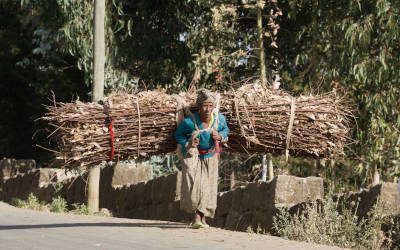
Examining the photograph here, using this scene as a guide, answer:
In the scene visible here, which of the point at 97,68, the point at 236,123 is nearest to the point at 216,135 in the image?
the point at 236,123

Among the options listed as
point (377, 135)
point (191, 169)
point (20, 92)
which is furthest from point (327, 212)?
point (20, 92)

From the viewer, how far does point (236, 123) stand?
12.0m

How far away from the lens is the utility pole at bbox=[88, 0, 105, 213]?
1819cm

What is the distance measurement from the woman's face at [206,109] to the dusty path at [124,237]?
1269 mm

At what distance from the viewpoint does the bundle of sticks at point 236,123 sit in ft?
38.5

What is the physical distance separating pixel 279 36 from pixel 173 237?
11578 mm

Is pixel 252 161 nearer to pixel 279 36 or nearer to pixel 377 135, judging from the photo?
pixel 279 36

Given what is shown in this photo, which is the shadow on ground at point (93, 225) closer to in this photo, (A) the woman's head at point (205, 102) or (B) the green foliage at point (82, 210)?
(A) the woman's head at point (205, 102)

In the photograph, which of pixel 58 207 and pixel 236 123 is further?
pixel 58 207

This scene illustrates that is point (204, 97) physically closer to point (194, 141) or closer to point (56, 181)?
point (194, 141)

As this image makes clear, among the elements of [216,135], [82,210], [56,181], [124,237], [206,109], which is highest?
[206,109]

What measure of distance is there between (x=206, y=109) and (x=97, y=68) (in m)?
7.27

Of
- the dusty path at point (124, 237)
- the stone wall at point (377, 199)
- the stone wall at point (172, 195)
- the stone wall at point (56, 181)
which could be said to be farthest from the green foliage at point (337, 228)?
the stone wall at point (56, 181)

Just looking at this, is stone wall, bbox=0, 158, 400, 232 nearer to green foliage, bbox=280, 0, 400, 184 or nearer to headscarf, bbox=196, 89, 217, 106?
headscarf, bbox=196, 89, 217, 106
